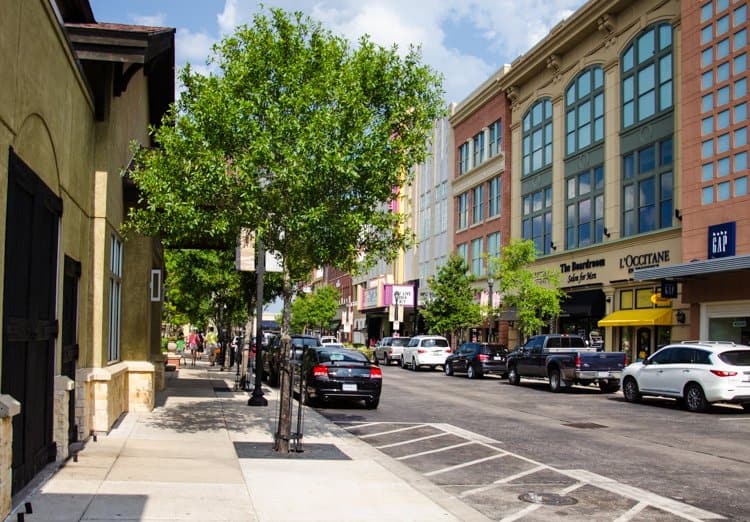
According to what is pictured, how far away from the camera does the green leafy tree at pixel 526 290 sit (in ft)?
128

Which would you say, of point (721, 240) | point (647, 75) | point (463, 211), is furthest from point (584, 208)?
point (463, 211)

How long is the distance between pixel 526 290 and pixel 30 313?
32.7 metres

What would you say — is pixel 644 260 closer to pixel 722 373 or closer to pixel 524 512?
pixel 722 373

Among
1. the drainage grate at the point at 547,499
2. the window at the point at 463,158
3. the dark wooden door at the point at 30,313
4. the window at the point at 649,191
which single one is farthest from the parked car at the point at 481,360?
the dark wooden door at the point at 30,313

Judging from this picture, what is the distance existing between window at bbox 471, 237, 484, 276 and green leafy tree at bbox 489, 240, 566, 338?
12.4m

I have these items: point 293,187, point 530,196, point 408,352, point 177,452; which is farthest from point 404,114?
point 530,196

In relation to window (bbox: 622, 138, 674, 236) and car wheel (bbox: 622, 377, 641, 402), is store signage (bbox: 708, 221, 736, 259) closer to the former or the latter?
window (bbox: 622, 138, 674, 236)

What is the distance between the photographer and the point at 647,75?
35.9m

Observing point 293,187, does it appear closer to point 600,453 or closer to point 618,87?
point 600,453

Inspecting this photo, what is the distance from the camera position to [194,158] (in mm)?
12258

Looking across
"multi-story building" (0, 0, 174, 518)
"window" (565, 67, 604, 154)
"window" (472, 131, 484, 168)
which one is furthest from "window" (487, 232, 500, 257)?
"multi-story building" (0, 0, 174, 518)

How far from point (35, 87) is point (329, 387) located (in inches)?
497

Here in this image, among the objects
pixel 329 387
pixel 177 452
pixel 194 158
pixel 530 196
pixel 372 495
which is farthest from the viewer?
pixel 530 196

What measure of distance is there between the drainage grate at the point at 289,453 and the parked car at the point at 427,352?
28710 millimetres
